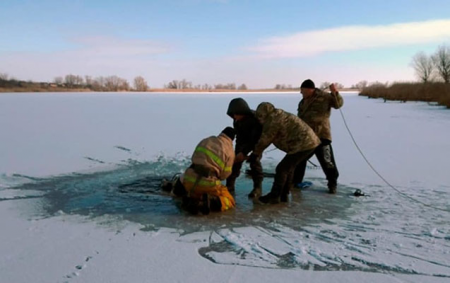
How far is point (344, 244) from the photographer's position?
11.5ft

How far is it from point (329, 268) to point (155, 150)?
6.01m

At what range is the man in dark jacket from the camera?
475 centimetres

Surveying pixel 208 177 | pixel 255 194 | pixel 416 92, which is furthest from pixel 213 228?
pixel 416 92

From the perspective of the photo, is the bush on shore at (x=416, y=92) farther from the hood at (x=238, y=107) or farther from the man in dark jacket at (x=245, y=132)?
the hood at (x=238, y=107)

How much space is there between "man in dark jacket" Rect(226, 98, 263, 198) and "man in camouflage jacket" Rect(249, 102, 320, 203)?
0.14 m

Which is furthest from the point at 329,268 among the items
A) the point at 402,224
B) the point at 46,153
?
the point at 46,153

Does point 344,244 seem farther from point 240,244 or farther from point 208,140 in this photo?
point 208,140

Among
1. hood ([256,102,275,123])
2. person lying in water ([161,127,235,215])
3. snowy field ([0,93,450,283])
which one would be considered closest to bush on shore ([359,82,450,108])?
snowy field ([0,93,450,283])

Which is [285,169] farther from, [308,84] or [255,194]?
[308,84]

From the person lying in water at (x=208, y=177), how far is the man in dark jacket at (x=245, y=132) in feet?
1.35

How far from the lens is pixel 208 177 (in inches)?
171

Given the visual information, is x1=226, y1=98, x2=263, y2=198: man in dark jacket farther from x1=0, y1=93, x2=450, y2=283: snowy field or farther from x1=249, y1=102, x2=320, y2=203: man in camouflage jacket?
x1=0, y1=93, x2=450, y2=283: snowy field

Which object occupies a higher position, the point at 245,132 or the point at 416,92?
the point at 416,92

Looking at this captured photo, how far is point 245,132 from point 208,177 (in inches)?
34.6
